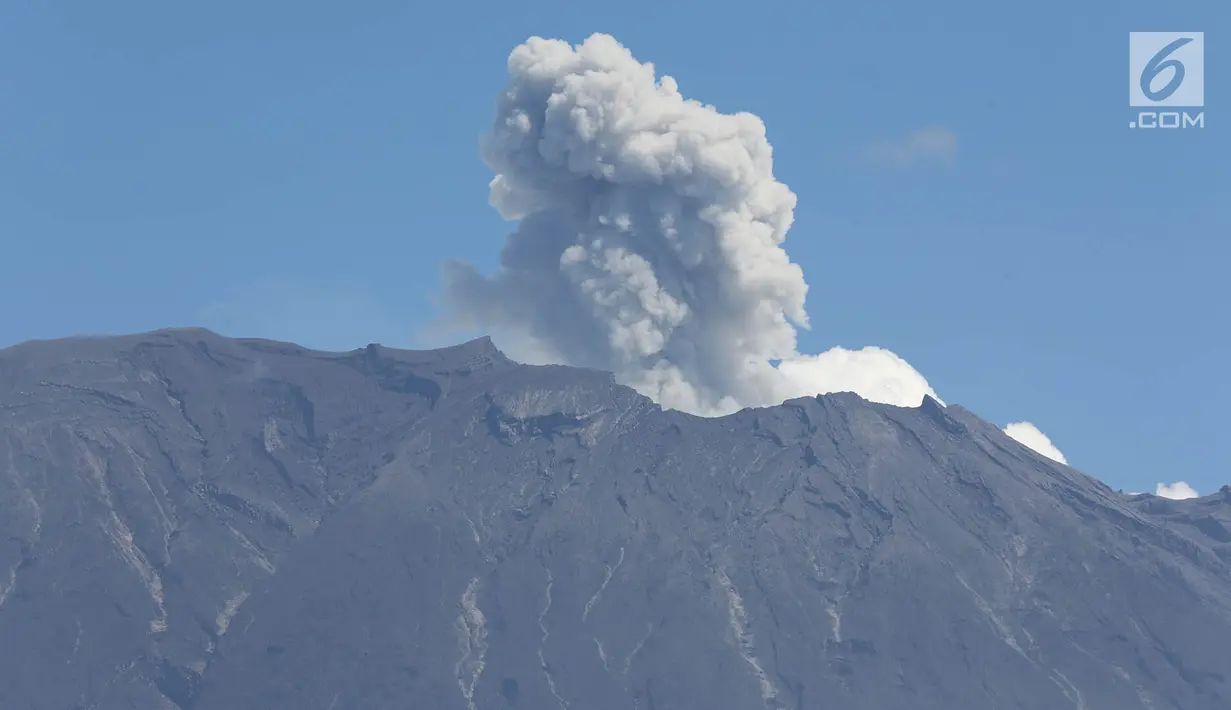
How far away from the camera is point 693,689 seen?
19475 cm

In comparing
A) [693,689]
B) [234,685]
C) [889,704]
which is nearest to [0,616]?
[234,685]

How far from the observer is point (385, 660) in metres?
196

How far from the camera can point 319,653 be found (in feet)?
650

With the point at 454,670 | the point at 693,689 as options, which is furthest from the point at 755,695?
the point at 454,670

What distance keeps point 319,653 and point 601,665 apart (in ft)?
70.8

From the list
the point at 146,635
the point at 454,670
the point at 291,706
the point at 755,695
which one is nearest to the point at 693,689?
the point at 755,695

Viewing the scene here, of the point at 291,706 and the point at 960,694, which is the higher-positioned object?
the point at 960,694

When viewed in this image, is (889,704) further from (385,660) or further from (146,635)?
(146,635)

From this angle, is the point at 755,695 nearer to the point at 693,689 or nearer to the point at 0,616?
the point at 693,689

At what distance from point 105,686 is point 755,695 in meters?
48.4

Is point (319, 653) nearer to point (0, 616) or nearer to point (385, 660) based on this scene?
point (385, 660)

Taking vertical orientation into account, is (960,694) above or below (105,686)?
above

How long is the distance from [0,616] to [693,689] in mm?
52867

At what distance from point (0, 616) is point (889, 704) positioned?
67.8 m
